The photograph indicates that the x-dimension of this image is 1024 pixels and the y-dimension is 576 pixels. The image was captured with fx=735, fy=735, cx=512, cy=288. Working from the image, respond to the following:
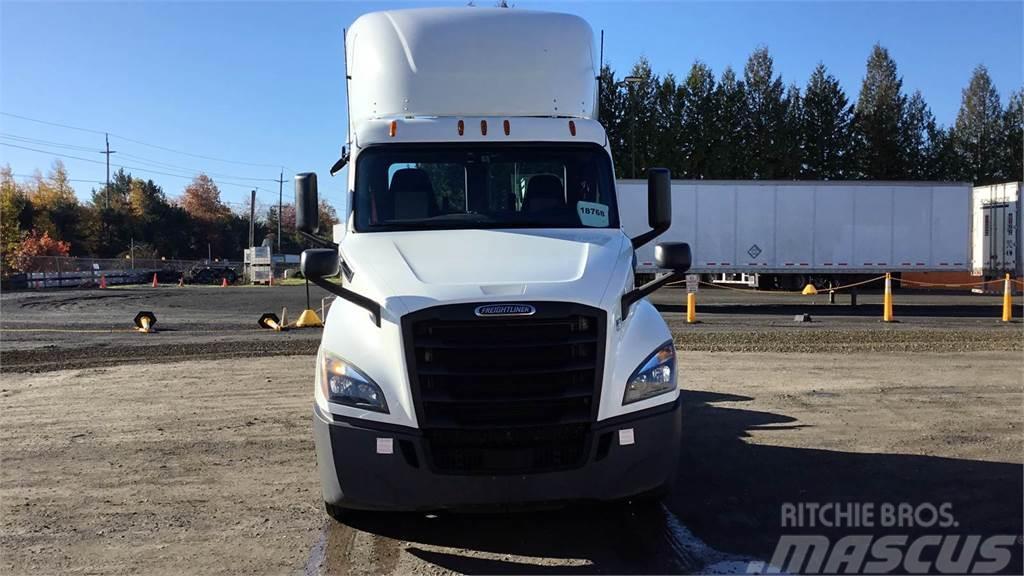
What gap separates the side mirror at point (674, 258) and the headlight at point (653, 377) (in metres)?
0.66

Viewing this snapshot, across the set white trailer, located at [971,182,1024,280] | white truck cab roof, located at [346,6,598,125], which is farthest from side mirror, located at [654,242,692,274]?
white trailer, located at [971,182,1024,280]

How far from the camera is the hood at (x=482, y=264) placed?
13.5 feet

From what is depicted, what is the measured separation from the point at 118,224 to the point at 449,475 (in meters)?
84.5

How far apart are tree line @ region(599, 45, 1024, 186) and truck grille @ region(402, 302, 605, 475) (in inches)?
1665

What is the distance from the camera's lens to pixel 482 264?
4.46m

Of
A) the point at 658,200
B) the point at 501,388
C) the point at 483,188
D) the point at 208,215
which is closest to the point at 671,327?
the point at 658,200

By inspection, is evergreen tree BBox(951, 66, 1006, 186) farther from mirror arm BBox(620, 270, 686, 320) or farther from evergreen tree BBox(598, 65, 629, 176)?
mirror arm BBox(620, 270, 686, 320)

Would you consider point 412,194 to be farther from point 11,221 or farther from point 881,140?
point 11,221

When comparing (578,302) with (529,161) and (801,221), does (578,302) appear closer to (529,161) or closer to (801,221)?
(529,161)

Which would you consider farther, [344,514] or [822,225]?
[822,225]

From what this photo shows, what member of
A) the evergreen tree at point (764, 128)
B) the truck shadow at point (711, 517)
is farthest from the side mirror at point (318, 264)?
the evergreen tree at point (764, 128)

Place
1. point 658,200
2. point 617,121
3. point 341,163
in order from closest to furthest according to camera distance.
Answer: point 658,200, point 341,163, point 617,121

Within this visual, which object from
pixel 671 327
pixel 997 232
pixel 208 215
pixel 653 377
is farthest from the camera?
pixel 208 215

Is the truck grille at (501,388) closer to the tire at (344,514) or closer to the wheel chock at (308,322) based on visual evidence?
the tire at (344,514)
